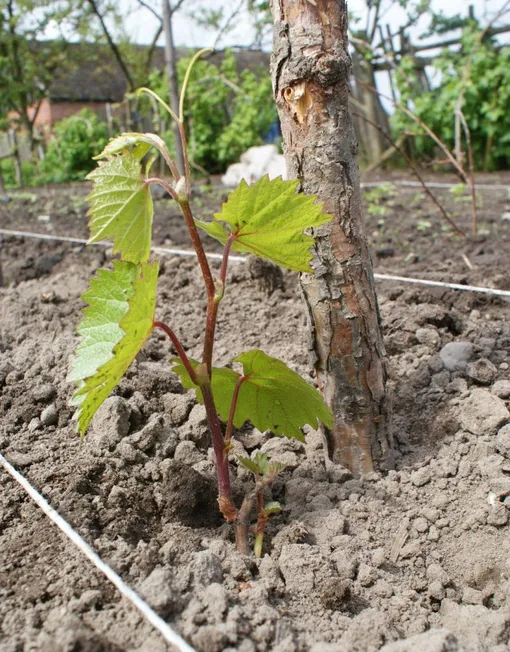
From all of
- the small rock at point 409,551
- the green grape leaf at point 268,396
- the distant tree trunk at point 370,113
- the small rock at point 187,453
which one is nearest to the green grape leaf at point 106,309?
the green grape leaf at point 268,396

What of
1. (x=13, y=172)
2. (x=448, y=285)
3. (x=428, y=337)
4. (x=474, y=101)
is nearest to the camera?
(x=428, y=337)

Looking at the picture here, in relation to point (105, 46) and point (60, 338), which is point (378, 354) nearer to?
point (60, 338)

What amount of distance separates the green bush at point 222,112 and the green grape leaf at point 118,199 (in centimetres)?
1164

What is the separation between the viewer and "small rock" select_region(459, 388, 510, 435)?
Answer: 6.45ft

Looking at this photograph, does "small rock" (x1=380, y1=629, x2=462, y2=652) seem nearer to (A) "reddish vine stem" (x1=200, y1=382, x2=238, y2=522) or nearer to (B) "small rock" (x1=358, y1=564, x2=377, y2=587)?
(B) "small rock" (x1=358, y1=564, x2=377, y2=587)

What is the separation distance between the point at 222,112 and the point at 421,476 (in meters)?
13.8

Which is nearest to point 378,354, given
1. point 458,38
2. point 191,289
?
point 191,289

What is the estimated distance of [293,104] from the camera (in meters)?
1.71

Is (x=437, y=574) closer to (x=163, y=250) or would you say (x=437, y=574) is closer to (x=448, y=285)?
(x=448, y=285)

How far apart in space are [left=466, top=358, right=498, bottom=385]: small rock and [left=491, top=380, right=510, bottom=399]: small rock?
0.16ft

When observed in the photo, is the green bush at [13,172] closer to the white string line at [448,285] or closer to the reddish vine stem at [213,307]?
the white string line at [448,285]

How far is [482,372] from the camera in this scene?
7.18ft

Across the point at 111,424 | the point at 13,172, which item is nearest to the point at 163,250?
the point at 111,424

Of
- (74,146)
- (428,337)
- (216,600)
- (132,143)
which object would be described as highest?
(74,146)
